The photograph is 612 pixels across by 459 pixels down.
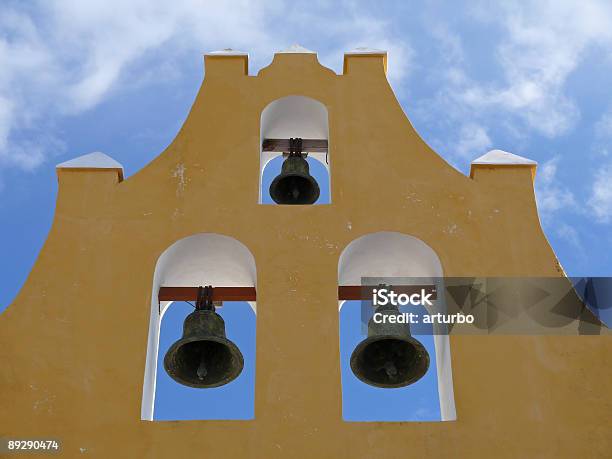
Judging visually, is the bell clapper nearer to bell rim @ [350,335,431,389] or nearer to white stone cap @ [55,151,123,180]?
bell rim @ [350,335,431,389]

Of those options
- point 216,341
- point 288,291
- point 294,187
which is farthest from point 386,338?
point 294,187

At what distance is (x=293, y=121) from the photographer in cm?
1131

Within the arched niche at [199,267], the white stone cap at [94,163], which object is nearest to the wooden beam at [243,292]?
the arched niche at [199,267]

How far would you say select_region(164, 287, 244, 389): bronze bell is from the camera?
898cm

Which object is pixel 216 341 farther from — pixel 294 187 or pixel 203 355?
pixel 294 187

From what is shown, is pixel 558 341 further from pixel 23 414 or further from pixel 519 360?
pixel 23 414

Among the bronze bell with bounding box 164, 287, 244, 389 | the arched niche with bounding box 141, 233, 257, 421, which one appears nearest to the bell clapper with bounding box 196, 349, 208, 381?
the bronze bell with bounding box 164, 287, 244, 389

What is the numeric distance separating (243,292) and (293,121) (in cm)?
236

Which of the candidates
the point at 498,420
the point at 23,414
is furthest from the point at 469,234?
the point at 23,414

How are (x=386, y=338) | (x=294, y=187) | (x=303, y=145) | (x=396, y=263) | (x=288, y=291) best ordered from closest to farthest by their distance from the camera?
(x=386, y=338)
(x=288, y=291)
(x=396, y=263)
(x=294, y=187)
(x=303, y=145)

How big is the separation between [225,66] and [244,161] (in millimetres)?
1405

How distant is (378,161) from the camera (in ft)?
33.5

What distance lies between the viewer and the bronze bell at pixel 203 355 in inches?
354

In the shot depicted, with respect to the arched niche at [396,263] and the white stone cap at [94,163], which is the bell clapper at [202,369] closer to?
the arched niche at [396,263]
